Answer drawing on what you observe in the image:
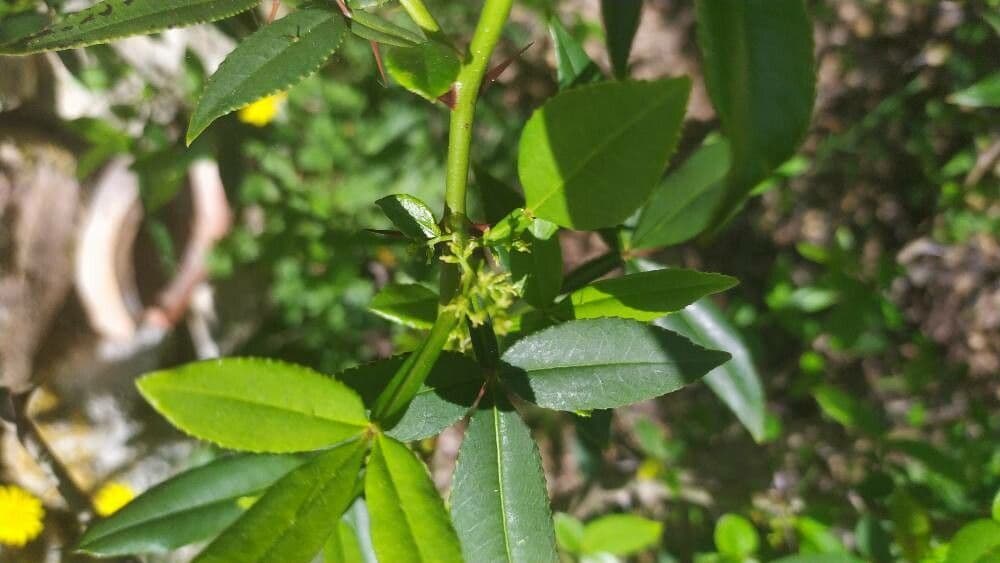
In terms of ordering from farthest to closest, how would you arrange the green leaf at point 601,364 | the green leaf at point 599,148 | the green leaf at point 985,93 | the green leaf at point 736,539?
the green leaf at point 736,539
the green leaf at point 985,93
the green leaf at point 601,364
the green leaf at point 599,148

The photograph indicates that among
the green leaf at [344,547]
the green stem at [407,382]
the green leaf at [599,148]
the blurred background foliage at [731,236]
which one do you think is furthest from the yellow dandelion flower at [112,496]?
the green leaf at [599,148]

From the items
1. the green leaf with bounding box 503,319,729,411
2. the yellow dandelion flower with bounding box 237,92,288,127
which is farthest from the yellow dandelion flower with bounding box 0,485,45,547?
the green leaf with bounding box 503,319,729,411

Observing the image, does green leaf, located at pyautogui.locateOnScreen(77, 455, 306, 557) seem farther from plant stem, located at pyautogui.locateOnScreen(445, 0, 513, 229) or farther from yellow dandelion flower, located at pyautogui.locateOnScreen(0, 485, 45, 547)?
yellow dandelion flower, located at pyautogui.locateOnScreen(0, 485, 45, 547)

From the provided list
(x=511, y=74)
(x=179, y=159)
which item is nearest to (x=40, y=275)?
(x=179, y=159)

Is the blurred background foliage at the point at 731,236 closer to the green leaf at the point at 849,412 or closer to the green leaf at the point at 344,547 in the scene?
the green leaf at the point at 849,412

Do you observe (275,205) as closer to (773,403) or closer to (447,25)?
(447,25)

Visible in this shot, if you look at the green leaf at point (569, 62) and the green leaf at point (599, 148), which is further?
the green leaf at point (569, 62)

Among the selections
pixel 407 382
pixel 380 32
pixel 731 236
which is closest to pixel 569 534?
pixel 407 382
